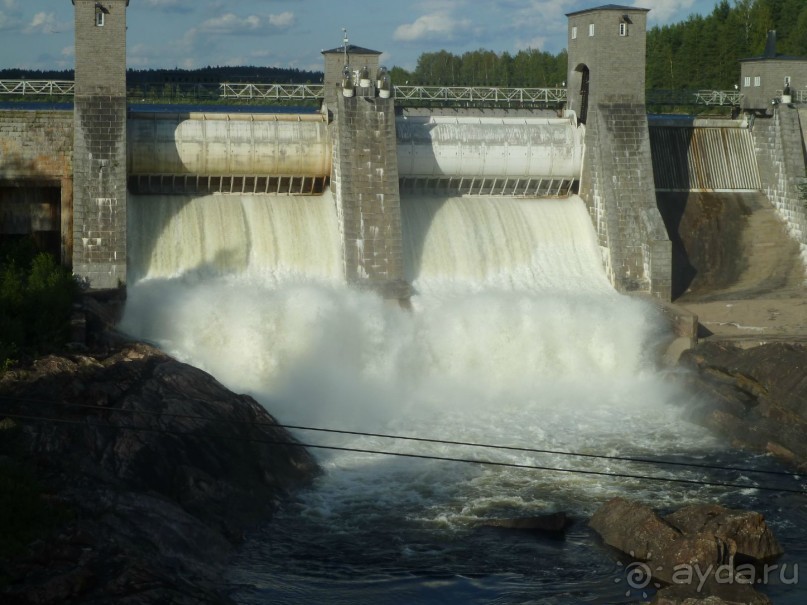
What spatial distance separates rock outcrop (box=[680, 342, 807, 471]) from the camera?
87.8ft

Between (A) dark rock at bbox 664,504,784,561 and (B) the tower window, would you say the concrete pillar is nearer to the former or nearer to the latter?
(B) the tower window

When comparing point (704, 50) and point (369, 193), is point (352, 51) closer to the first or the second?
point (369, 193)

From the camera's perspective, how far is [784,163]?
37.9 m

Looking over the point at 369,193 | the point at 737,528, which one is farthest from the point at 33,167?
the point at 737,528

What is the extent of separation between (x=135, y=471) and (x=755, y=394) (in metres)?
15.5

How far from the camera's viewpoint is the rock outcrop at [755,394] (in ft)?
87.8

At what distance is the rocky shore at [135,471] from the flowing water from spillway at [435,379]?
32.5 inches

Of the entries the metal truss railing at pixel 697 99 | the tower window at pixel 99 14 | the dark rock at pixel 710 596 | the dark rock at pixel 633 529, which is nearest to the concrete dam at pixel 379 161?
the tower window at pixel 99 14

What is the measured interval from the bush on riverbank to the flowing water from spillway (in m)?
2.18

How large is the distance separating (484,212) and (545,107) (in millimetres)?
5393

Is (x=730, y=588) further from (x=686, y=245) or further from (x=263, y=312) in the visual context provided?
(x=686, y=245)

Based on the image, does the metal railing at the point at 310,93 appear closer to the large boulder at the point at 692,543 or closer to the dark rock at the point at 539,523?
the dark rock at the point at 539,523

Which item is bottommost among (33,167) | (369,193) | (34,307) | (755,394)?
(755,394)

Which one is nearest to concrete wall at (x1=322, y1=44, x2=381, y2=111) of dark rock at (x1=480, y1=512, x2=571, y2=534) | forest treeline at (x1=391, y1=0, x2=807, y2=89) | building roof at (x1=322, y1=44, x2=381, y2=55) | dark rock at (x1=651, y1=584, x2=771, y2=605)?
building roof at (x1=322, y1=44, x2=381, y2=55)
